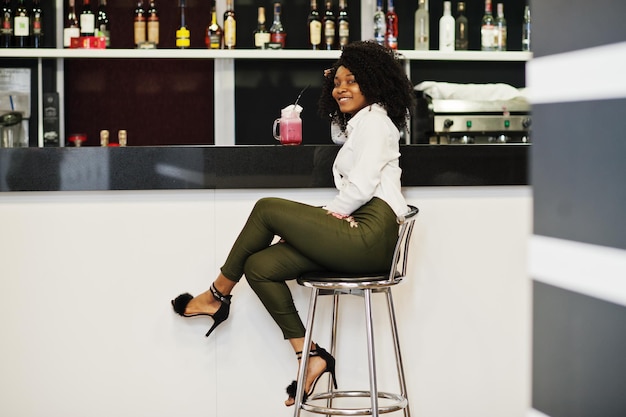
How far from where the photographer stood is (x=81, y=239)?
7.59ft

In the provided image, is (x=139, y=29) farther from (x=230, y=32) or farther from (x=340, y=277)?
(x=340, y=277)

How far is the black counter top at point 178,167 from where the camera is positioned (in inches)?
88.8

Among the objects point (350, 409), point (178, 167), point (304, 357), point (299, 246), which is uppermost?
point (178, 167)

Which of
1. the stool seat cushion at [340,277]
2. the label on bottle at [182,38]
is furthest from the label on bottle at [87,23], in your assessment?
the stool seat cushion at [340,277]

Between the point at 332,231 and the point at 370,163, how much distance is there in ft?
0.61

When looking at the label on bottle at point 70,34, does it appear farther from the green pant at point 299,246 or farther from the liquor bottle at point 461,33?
the green pant at point 299,246

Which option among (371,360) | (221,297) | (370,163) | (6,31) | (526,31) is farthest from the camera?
(526,31)

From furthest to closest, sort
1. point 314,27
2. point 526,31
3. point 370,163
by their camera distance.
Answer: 1. point 526,31
2. point 314,27
3. point 370,163

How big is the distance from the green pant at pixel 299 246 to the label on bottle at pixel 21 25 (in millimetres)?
1961

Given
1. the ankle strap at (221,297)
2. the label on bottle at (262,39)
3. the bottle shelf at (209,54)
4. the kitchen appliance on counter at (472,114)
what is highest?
the label on bottle at (262,39)

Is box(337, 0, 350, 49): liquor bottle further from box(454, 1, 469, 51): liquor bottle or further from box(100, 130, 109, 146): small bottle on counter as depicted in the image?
box(100, 130, 109, 146): small bottle on counter

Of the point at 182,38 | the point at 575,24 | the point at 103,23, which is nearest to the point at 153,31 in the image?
the point at 182,38

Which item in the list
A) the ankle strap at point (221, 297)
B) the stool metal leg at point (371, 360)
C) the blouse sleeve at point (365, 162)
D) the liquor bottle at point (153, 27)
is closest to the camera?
the stool metal leg at point (371, 360)

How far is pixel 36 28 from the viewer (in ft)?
11.8
